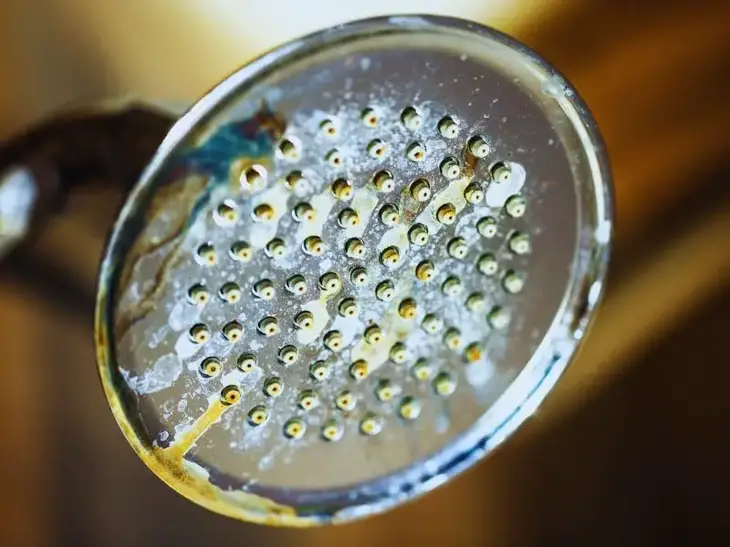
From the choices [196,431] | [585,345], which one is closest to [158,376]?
[196,431]

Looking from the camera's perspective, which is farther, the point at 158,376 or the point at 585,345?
the point at 585,345

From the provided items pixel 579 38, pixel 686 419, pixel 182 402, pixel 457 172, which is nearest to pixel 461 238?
pixel 457 172

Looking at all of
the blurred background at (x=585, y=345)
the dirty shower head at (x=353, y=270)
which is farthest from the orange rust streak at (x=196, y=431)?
the blurred background at (x=585, y=345)

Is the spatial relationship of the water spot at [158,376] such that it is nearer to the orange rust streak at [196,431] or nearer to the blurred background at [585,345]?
the orange rust streak at [196,431]

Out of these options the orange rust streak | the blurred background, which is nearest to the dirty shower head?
the orange rust streak

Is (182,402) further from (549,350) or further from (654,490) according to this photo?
(654,490)

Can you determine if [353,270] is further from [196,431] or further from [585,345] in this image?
[585,345]

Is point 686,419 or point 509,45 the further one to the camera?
point 686,419

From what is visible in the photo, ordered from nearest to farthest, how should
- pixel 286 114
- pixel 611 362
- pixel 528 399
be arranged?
pixel 286 114, pixel 528 399, pixel 611 362

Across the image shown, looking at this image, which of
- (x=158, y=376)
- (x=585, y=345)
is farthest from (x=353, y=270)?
(x=585, y=345)
